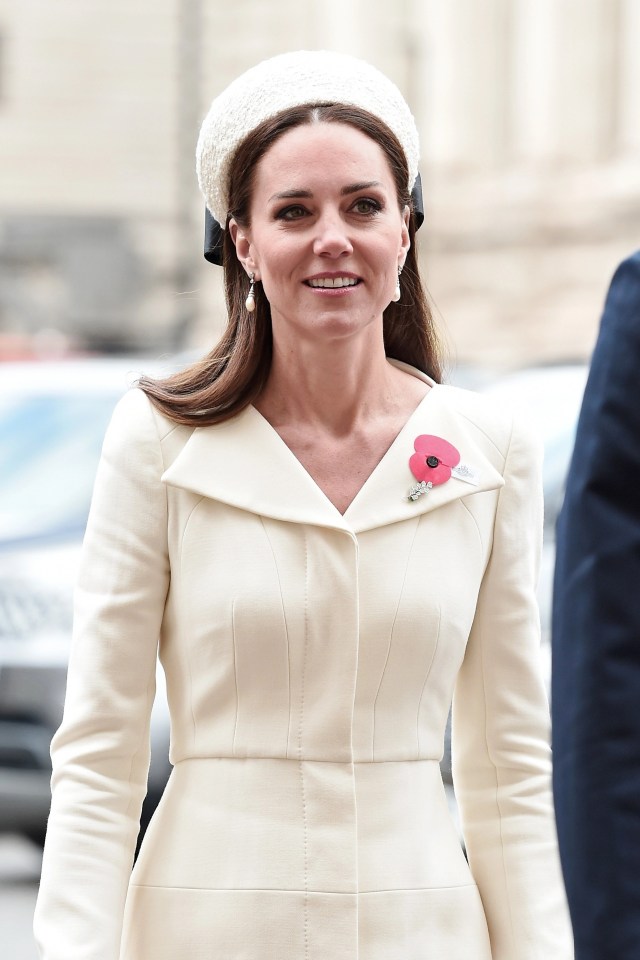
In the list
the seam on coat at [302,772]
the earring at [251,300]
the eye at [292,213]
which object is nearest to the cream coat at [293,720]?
the seam on coat at [302,772]

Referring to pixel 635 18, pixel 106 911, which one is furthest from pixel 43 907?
pixel 635 18

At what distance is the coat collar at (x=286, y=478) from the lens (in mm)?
2561

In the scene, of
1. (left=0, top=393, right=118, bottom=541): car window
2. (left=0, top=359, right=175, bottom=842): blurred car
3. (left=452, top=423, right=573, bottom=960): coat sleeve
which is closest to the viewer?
(left=452, top=423, right=573, bottom=960): coat sleeve

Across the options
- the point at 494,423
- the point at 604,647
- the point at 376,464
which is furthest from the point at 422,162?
the point at 604,647

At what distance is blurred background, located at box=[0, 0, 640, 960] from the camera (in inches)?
1460

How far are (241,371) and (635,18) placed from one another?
37661 millimetres

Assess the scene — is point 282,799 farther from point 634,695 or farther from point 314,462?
point 634,695

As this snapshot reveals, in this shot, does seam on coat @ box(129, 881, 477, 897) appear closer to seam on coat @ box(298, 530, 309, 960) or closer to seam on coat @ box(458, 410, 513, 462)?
seam on coat @ box(298, 530, 309, 960)

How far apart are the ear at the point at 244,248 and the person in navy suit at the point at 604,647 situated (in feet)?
4.08

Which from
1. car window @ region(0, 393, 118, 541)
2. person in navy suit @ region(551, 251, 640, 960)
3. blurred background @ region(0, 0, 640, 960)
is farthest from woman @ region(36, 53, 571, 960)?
blurred background @ region(0, 0, 640, 960)

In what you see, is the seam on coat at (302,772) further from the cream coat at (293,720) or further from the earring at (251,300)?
the earring at (251,300)

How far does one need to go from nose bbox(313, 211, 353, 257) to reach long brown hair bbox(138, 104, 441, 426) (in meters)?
0.14

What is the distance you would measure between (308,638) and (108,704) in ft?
0.93

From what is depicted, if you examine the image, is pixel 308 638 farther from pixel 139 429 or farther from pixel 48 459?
pixel 48 459
